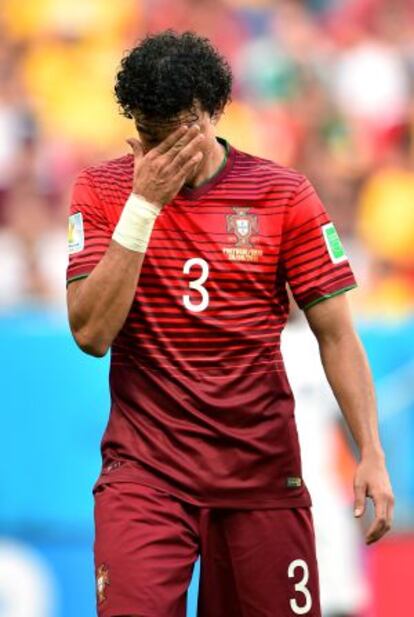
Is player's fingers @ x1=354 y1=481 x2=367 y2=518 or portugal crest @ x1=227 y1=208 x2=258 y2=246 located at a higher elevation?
portugal crest @ x1=227 y1=208 x2=258 y2=246

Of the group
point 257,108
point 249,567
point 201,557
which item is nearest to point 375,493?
point 249,567

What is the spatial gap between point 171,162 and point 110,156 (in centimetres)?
703


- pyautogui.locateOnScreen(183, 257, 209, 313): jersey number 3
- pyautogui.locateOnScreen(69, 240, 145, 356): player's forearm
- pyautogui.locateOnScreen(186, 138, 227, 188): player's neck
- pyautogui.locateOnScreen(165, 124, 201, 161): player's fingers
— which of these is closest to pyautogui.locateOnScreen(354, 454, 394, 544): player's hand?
pyautogui.locateOnScreen(183, 257, 209, 313): jersey number 3

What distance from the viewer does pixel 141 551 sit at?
5.12 metres

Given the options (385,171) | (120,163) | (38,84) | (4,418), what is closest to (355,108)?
(385,171)

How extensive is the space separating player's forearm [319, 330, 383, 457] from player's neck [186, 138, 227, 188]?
0.64 m

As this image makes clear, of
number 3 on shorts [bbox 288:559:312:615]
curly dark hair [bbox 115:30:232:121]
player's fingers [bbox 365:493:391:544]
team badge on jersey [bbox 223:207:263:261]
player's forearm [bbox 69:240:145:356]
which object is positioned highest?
curly dark hair [bbox 115:30:232:121]

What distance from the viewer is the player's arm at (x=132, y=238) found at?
5.03 meters

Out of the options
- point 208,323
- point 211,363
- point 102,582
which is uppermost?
point 208,323

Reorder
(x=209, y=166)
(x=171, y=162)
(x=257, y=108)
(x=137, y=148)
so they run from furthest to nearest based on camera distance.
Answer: (x=257, y=108), (x=209, y=166), (x=137, y=148), (x=171, y=162)

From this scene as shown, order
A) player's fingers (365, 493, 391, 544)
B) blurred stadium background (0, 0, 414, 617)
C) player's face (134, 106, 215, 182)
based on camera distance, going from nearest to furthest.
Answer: player's face (134, 106, 215, 182) → player's fingers (365, 493, 391, 544) → blurred stadium background (0, 0, 414, 617)

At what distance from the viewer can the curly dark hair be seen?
16.7 ft

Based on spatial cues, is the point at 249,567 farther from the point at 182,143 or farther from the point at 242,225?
the point at 182,143

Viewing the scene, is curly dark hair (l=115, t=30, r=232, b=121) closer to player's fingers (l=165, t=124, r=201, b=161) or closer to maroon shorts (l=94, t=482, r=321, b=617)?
player's fingers (l=165, t=124, r=201, b=161)
